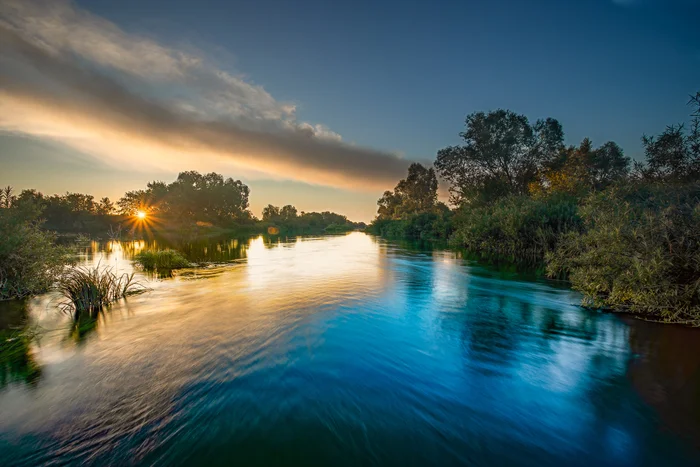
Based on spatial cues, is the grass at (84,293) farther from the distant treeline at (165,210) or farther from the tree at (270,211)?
the tree at (270,211)

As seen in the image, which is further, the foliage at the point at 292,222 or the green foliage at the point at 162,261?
the foliage at the point at 292,222

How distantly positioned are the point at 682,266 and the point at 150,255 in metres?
25.8

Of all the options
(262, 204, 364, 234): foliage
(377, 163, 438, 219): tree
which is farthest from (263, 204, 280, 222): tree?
(377, 163, 438, 219): tree

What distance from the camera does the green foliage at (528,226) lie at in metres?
22.6

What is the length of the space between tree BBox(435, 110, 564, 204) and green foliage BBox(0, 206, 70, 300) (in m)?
41.8

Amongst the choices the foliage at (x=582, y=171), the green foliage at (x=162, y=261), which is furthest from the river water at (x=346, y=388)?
the foliage at (x=582, y=171)

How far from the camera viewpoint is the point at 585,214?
11586 millimetres

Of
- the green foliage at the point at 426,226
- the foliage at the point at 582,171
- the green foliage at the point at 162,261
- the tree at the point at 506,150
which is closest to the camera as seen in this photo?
the green foliage at the point at 162,261

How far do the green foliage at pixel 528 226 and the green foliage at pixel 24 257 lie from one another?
27.9m

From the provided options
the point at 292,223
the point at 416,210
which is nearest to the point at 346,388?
the point at 416,210

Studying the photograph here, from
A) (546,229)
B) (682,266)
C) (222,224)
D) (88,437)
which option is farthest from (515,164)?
(222,224)

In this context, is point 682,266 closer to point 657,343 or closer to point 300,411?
point 657,343

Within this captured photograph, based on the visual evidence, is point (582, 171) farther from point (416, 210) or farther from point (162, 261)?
point (416, 210)

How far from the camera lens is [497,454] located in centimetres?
387
